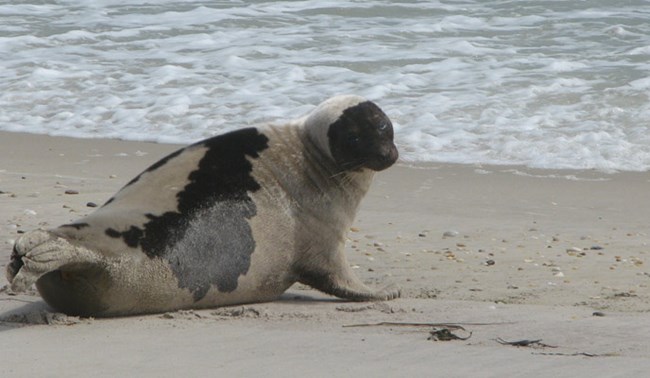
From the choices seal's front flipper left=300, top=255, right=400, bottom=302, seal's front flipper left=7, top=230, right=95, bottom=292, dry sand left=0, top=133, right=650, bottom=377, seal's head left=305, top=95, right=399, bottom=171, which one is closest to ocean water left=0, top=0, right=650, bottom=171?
dry sand left=0, top=133, right=650, bottom=377

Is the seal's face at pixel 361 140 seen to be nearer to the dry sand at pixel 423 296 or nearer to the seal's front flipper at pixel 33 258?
the dry sand at pixel 423 296

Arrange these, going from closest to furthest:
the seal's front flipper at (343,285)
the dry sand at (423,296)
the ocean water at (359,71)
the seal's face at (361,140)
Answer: the dry sand at (423,296), the seal's front flipper at (343,285), the seal's face at (361,140), the ocean water at (359,71)

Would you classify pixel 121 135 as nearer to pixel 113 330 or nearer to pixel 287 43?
pixel 287 43

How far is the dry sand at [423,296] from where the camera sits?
149 inches

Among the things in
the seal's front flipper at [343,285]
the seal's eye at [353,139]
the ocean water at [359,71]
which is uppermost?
the seal's eye at [353,139]

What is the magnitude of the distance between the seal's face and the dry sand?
0.53 meters

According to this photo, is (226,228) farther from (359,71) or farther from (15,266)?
(359,71)

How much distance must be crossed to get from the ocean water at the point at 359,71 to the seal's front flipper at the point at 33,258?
432cm

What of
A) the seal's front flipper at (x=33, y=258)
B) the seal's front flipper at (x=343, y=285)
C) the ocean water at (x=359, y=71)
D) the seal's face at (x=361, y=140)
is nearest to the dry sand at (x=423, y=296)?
the seal's front flipper at (x=343, y=285)

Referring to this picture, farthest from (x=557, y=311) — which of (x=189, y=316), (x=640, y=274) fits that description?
(x=189, y=316)

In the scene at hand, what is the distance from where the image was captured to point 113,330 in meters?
4.30

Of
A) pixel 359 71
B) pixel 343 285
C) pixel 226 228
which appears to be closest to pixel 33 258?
pixel 226 228

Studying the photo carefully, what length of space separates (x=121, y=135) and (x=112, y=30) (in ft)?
14.9

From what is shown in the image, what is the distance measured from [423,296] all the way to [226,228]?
0.85 m
